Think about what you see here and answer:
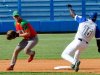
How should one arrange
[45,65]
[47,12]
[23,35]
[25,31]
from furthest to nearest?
[47,12] → [45,65] → [25,31] → [23,35]

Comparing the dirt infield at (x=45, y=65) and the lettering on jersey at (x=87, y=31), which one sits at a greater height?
the lettering on jersey at (x=87, y=31)

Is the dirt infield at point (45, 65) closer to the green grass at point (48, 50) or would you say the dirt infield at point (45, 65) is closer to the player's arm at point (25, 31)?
the player's arm at point (25, 31)

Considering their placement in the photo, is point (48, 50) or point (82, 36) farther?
point (48, 50)

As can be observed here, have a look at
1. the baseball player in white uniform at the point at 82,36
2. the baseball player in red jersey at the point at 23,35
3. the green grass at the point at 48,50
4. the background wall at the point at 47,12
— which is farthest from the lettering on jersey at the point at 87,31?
the background wall at the point at 47,12

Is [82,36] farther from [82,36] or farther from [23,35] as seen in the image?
[23,35]

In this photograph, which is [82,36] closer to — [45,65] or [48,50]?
[45,65]

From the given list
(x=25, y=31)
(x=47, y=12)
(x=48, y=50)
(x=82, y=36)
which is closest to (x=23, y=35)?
(x=25, y=31)

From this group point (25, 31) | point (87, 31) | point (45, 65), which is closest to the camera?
point (87, 31)

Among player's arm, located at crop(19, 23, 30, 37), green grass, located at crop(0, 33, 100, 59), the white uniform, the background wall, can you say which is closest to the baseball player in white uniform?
the white uniform

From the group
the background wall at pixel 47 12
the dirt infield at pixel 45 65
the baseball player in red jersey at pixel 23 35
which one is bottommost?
the background wall at pixel 47 12

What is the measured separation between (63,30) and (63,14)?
340cm

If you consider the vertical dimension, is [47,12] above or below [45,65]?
below

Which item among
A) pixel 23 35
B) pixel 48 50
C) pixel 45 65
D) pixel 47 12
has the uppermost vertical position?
pixel 23 35

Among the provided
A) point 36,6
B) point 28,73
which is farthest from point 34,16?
point 28,73
